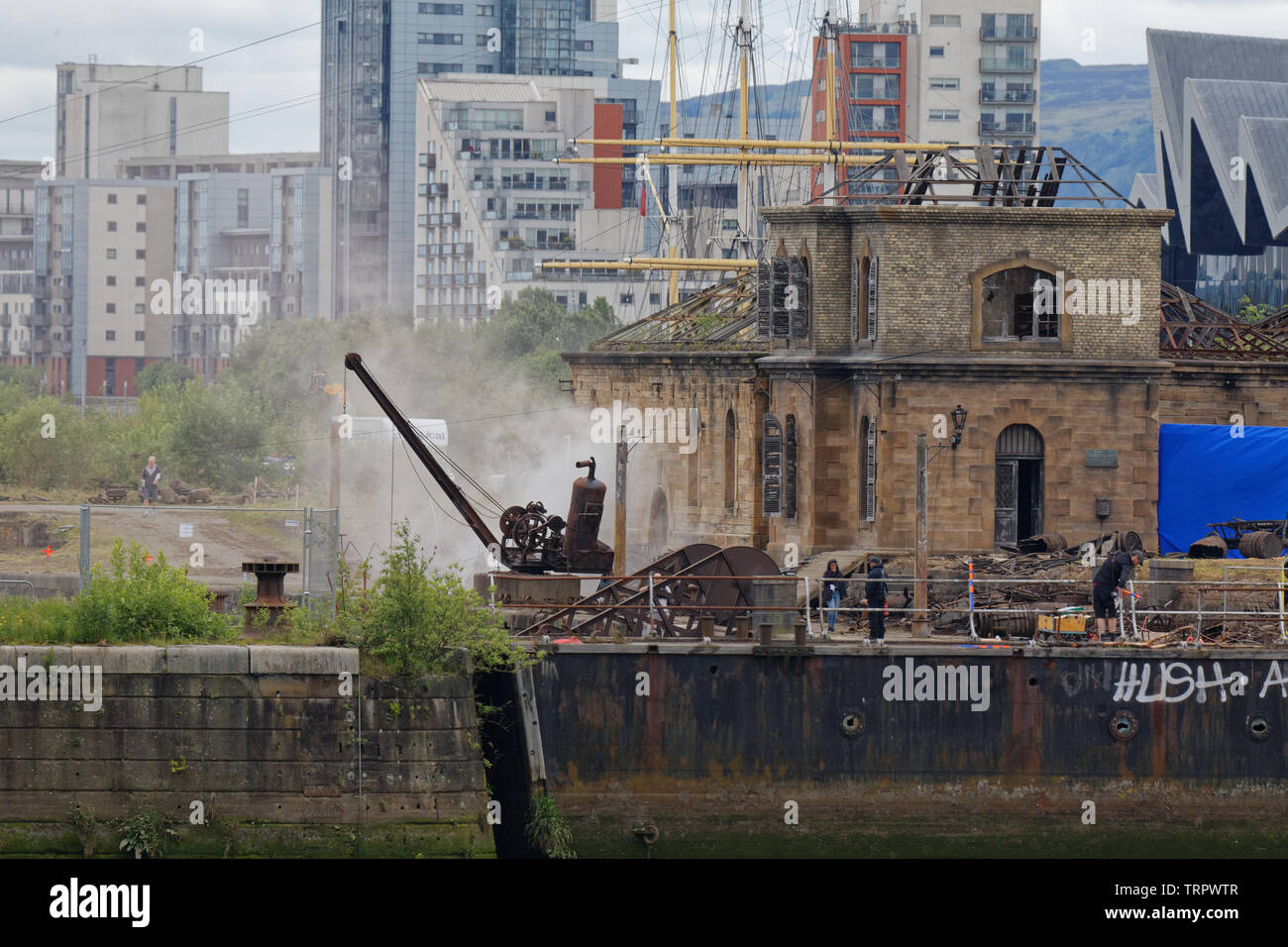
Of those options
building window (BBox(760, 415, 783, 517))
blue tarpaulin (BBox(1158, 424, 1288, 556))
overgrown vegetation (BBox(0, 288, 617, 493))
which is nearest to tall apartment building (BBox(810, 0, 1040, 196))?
overgrown vegetation (BBox(0, 288, 617, 493))

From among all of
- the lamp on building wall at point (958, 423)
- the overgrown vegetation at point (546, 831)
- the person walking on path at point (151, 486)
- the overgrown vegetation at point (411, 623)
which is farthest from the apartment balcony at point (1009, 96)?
the overgrown vegetation at point (411, 623)

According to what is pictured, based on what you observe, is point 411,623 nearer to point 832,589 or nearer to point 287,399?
point 832,589

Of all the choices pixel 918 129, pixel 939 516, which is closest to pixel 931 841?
pixel 939 516

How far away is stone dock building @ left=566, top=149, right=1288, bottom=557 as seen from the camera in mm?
53094

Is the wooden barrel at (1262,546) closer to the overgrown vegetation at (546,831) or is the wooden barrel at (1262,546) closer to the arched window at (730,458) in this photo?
the arched window at (730,458)

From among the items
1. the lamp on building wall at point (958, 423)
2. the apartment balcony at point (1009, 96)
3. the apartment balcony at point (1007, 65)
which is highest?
the apartment balcony at point (1007, 65)

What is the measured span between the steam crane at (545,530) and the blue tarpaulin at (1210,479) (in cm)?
1426

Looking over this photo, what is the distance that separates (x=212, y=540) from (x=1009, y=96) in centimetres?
15252

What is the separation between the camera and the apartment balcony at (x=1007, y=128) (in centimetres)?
18962

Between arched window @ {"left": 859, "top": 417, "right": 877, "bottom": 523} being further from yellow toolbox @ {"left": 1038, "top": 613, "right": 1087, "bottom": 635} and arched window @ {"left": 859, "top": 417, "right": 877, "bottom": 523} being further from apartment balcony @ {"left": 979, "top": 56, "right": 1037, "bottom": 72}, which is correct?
apartment balcony @ {"left": 979, "top": 56, "right": 1037, "bottom": 72}

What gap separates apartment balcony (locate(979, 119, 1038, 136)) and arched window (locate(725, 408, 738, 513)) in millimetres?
126076
